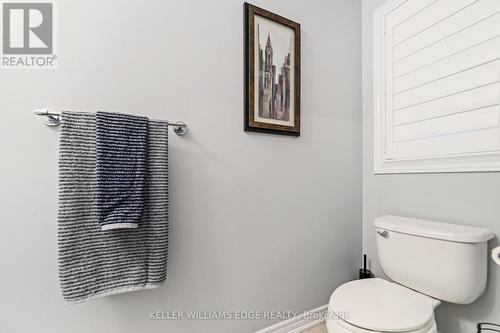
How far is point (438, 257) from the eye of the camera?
1063mm

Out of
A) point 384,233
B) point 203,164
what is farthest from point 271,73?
point 384,233

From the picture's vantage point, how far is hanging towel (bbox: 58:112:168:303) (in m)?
0.82

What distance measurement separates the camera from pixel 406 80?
1.39 meters

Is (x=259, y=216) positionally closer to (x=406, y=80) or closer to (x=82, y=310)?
(x=82, y=310)

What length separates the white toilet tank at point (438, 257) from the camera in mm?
1004

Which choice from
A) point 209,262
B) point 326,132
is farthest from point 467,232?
point 209,262

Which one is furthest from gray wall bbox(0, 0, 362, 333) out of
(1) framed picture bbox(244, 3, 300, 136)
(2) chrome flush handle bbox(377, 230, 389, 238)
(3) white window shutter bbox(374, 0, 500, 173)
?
(2) chrome flush handle bbox(377, 230, 389, 238)

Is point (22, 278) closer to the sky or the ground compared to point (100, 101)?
closer to the ground

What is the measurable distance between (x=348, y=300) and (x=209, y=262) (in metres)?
0.65

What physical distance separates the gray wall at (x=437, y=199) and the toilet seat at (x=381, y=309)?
26cm

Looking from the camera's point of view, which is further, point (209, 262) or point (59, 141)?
point (209, 262)

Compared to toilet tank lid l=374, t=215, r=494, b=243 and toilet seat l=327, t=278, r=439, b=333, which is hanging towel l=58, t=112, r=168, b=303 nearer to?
toilet seat l=327, t=278, r=439, b=333

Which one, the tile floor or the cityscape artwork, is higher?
the cityscape artwork

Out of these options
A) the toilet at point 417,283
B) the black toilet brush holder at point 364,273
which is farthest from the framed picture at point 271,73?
the black toilet brush holder at point 364,273
